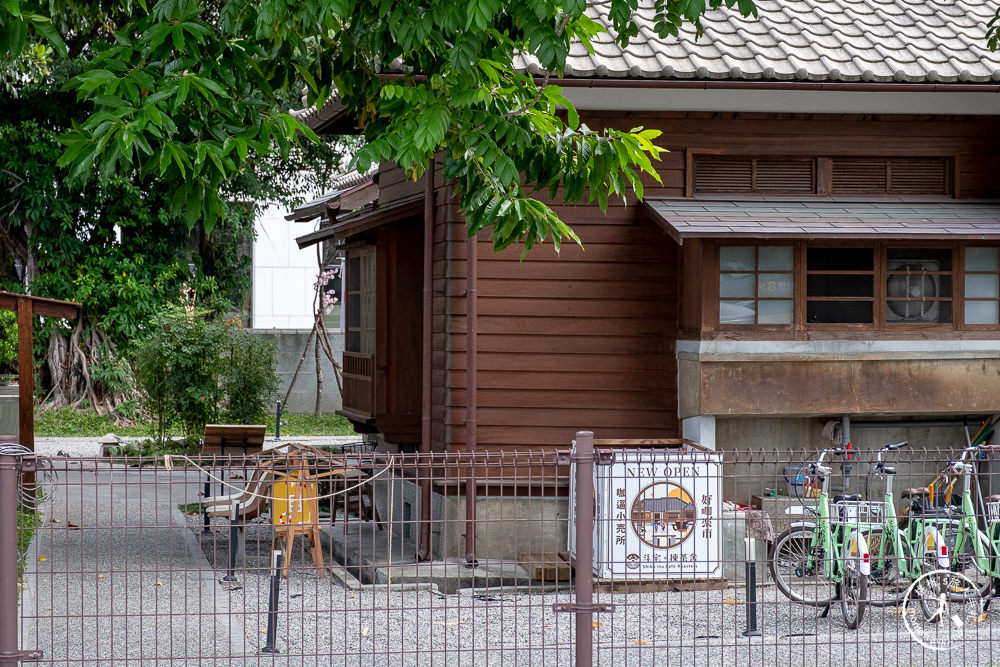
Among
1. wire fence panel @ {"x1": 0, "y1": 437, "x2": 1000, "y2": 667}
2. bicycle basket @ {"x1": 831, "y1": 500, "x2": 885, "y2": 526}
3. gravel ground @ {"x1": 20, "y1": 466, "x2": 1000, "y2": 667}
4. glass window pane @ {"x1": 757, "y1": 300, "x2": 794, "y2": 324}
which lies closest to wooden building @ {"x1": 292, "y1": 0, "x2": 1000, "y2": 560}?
glass window pane @ {"x1": 757, "y1": 300, "x2": 794, "y2": 324}

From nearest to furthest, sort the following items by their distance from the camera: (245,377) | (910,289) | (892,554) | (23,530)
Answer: (23,530) → (892,554) → (910,289) → (245,377)

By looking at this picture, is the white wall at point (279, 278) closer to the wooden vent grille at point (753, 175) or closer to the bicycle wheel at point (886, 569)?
the wooden vent grille at point (753, 175)

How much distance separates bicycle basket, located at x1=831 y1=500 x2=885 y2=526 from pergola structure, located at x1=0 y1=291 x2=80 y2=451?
26.8 ft

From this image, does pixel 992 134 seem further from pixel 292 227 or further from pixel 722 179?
pixel 292 227

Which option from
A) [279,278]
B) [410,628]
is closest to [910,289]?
[410,628]

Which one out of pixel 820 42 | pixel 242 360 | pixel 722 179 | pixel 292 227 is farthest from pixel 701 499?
pixel 292 227

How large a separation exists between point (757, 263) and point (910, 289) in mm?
1334

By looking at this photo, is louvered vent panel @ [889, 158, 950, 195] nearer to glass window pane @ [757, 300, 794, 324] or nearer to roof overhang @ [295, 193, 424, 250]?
glass window pane @ [757, 300, 794, 324]

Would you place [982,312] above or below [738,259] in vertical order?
below

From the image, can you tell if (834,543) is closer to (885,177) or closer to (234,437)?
(885,177)

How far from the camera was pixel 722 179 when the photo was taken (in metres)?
9.95

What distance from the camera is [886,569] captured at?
793 centimetres

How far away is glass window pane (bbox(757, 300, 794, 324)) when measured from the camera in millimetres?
9445

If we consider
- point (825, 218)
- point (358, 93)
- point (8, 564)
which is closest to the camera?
point (8, 564)
